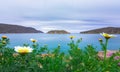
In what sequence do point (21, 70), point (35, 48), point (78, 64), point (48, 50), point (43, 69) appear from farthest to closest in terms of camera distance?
1. point (48, 50)
2. point (35, 48)
3. point (78, 64)
4. point (43, 69)
5. point (21, 70)

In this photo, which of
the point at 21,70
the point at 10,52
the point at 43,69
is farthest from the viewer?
the point at 10,52

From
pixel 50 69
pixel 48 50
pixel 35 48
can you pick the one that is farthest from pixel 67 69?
pixel 48 50

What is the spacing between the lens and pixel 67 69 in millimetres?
5055

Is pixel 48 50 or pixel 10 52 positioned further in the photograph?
pixel 48 50

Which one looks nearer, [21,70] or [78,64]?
[21,70]

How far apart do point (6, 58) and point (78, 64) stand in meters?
1.04

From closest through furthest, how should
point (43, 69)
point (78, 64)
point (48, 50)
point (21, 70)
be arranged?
point (21, 70)
point (43, 69)
point (78, 64)
point (48, 50)

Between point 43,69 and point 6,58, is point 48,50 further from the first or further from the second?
point 43,69

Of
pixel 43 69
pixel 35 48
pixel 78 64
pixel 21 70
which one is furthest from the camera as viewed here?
pixel 35 48

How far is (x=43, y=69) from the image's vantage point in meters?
4.71

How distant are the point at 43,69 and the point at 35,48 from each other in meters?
1.67

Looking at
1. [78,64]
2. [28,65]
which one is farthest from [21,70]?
[78,64]

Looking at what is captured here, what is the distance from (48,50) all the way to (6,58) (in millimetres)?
1729

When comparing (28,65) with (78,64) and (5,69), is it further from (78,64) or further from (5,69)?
(78,64)
